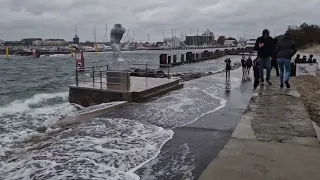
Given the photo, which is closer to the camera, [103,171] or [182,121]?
[103,171]

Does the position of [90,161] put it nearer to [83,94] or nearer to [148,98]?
[148,98]

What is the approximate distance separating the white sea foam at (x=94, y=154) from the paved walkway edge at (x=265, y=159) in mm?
1259

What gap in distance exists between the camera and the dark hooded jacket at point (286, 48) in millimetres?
8656

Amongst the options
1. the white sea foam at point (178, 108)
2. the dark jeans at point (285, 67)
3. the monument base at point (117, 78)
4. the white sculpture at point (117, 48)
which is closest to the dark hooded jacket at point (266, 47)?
the dark jeans at point (285, 67)

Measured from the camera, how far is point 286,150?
4031 mm

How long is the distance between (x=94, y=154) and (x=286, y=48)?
20.7ft

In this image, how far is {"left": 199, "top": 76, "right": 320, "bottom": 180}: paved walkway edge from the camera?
3.27 m

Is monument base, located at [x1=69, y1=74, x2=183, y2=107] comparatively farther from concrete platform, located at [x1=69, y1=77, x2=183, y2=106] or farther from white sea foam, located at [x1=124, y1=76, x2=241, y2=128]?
white sea foam, located at [x1=124, y1=76, x2=241, y2=128]

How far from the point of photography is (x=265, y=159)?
3.73 metres

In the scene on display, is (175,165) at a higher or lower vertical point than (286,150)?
lower

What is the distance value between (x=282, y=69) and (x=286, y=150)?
5597 mm

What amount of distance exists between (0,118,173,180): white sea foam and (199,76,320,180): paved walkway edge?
49.6 inches

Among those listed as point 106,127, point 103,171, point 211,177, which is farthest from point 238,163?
point 106,127

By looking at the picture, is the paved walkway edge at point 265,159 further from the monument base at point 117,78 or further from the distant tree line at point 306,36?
the distant tree line at point 306,36
